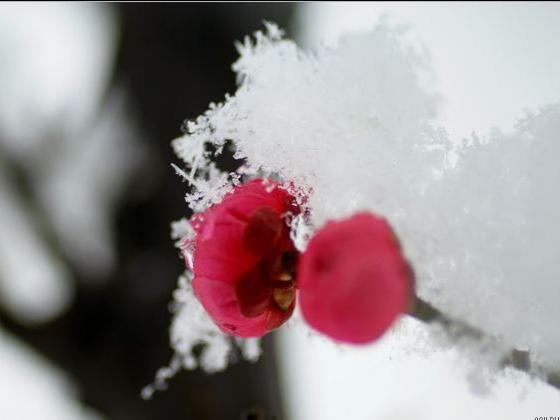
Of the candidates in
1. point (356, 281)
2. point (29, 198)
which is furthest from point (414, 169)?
point (29, 198)

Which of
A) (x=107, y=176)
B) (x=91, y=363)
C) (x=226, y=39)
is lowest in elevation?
(x=91, y=363)

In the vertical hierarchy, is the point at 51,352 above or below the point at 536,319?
below

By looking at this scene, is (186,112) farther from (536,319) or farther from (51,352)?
(536,319)

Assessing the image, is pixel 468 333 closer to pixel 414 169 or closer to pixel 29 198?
pixel 414 169

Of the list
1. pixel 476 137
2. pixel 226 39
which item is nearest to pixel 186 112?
pixel 226 39

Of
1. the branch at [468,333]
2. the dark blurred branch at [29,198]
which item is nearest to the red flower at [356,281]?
the branch at [468,333]

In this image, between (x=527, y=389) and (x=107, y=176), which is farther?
(x=107, y=176)
